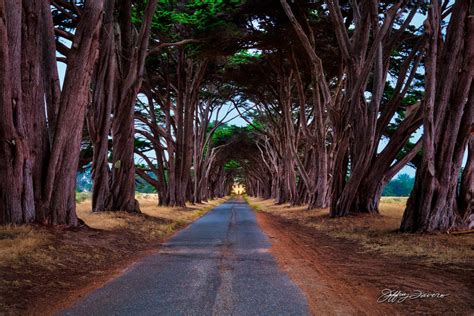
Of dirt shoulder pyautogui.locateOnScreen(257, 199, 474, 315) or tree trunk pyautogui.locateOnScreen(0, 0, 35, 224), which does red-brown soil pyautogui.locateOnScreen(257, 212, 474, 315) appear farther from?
tree trunk pyautogui.locateOnScreen(0, 0, 35, 224)

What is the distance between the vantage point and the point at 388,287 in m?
5.37

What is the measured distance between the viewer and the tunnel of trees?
8.69 meters

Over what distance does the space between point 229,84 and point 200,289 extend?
25.5m

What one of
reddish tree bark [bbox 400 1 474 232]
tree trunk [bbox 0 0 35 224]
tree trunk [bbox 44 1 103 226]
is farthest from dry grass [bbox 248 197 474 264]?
tree trunk [bbox 0 0 35 224]

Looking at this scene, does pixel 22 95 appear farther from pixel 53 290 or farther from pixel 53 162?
pixel 53 290

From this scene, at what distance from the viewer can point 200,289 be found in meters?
5.24

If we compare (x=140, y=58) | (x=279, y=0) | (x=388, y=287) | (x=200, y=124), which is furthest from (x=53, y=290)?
(x=200, y=124)

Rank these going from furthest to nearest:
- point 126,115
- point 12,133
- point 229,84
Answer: point 229,84 < point 126,115 < point 12,133

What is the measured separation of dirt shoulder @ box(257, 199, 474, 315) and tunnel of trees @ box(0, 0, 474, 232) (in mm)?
3068

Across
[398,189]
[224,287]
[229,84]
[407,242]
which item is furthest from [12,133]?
[398,189]

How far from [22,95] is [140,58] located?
7540 mm

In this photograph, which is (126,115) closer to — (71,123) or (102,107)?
(102,107)

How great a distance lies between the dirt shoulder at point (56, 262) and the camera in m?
4.88

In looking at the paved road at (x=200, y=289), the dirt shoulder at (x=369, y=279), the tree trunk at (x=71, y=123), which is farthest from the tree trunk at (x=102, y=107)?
the dirt shoulder at (x=369, y=279)
